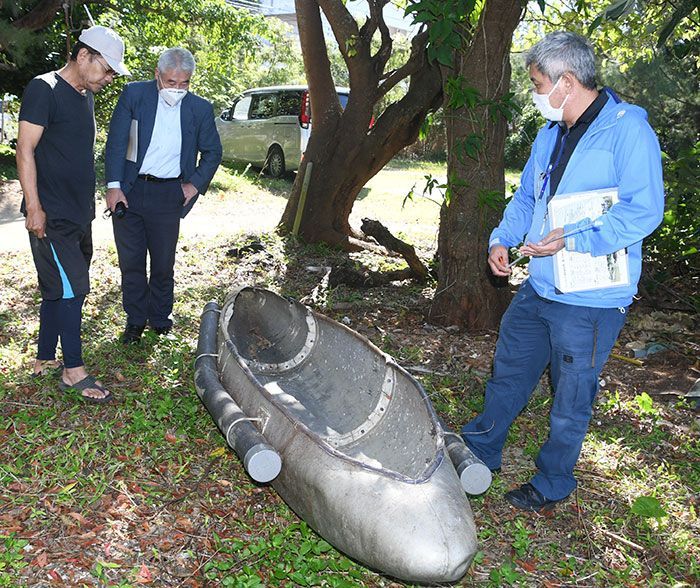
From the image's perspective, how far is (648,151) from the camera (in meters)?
3.25

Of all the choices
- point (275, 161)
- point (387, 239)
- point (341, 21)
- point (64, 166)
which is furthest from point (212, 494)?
point (275, 161)

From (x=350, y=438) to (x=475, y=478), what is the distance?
95 cm

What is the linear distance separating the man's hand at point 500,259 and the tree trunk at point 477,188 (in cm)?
224

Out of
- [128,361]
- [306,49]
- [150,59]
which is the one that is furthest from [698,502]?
[150,59]

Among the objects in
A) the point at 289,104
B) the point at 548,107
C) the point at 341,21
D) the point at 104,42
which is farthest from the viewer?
the point at 289,104

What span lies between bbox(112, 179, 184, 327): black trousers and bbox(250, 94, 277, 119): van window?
405 inches

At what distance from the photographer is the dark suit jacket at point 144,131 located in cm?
522

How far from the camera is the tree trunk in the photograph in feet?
19.9

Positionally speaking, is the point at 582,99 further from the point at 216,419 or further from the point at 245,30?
the point at 245,30

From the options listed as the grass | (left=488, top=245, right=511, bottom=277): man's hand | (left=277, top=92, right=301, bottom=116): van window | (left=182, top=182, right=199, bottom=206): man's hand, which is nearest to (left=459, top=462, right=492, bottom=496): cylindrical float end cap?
the grass

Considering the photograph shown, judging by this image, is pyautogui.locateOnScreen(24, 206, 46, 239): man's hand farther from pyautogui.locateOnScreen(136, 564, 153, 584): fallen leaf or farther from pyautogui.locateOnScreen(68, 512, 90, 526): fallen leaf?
pyautogui.locateOnScreen(136, 564, 153, 584): fallen leaf

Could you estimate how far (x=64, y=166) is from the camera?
436 centimetres

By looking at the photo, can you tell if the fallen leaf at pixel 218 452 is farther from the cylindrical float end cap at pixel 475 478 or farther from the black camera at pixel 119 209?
the black camera at pixel 119 209

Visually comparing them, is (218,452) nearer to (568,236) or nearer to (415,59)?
(568,236)
